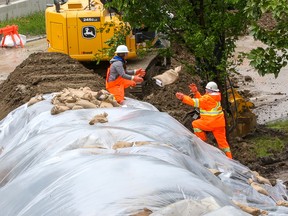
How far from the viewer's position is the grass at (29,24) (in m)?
28.1

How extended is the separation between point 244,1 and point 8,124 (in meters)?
5.00

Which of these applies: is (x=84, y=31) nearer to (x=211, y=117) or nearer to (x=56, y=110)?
(x=211, y=117)

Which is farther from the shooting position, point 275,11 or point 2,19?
point 2,19

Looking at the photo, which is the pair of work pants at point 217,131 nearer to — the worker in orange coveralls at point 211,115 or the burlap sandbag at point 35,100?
the worker in orange coveralls at point 211,115

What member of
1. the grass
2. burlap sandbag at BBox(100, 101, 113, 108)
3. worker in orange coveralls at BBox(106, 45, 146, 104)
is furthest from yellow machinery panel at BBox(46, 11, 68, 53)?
the grass

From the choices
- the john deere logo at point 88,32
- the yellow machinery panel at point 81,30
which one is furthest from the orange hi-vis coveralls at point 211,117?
the john deere logo at point 88,32

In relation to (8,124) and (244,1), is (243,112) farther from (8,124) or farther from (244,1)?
(8,124)

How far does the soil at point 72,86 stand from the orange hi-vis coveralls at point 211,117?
842 millimetres

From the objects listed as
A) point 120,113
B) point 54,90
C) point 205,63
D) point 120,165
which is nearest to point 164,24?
point 205,63

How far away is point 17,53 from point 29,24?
337cm

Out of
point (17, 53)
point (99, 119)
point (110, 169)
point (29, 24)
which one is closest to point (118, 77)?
point (99, 119)

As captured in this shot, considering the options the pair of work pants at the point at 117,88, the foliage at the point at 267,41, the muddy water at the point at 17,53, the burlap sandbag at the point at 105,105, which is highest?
the foliage at the point at 267,41

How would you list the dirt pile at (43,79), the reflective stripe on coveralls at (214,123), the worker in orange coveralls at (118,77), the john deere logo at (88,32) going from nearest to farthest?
the reflective stripe on coveralls at (214,123) < the worker in orange coveralls at (118,77) < the dirt pile at (43,79) < the john deere logo at (88,32)

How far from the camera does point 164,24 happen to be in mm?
14875
